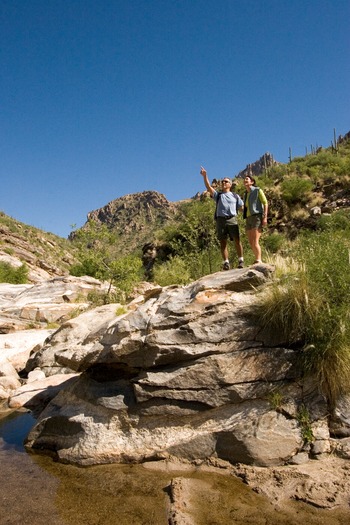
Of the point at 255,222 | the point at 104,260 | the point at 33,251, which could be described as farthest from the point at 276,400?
the point at 33,251

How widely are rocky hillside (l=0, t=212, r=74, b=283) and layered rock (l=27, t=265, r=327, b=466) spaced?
2632 cm

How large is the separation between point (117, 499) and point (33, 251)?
5029 cm

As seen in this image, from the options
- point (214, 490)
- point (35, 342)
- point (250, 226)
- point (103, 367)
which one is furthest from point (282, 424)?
point (35, 342)

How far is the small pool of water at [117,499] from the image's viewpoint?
361 cm

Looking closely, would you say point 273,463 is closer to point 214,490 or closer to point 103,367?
point 214,490

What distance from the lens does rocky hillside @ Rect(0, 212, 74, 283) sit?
40.8 metres

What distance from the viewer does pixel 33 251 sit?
50.4 metres

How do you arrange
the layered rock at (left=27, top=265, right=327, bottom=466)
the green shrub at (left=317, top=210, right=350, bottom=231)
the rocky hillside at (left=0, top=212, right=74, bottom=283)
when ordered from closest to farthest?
1. the layered rock at (left=27, top=265, right=327, bottom=466)
2. the green shrub at (left=317, top=210, right=350, bottom=231)
3. the rocky hillside at (left=0, top=212, right=74, bottom=283)

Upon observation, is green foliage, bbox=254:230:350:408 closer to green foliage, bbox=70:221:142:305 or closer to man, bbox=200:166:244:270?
man, bbox=200:166:244:270

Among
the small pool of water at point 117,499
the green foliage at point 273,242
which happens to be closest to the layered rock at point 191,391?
the small pool of water at point 117,499

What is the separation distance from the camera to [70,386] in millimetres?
6504

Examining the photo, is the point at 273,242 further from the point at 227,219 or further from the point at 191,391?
the point at 191,391

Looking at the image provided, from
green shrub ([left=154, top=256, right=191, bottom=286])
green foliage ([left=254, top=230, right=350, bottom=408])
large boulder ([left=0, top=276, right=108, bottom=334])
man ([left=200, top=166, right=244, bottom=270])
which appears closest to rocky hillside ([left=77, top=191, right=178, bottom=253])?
large boulder ([left=0, top=276, right=108, bottom=334])

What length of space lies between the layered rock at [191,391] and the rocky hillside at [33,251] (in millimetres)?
26321
